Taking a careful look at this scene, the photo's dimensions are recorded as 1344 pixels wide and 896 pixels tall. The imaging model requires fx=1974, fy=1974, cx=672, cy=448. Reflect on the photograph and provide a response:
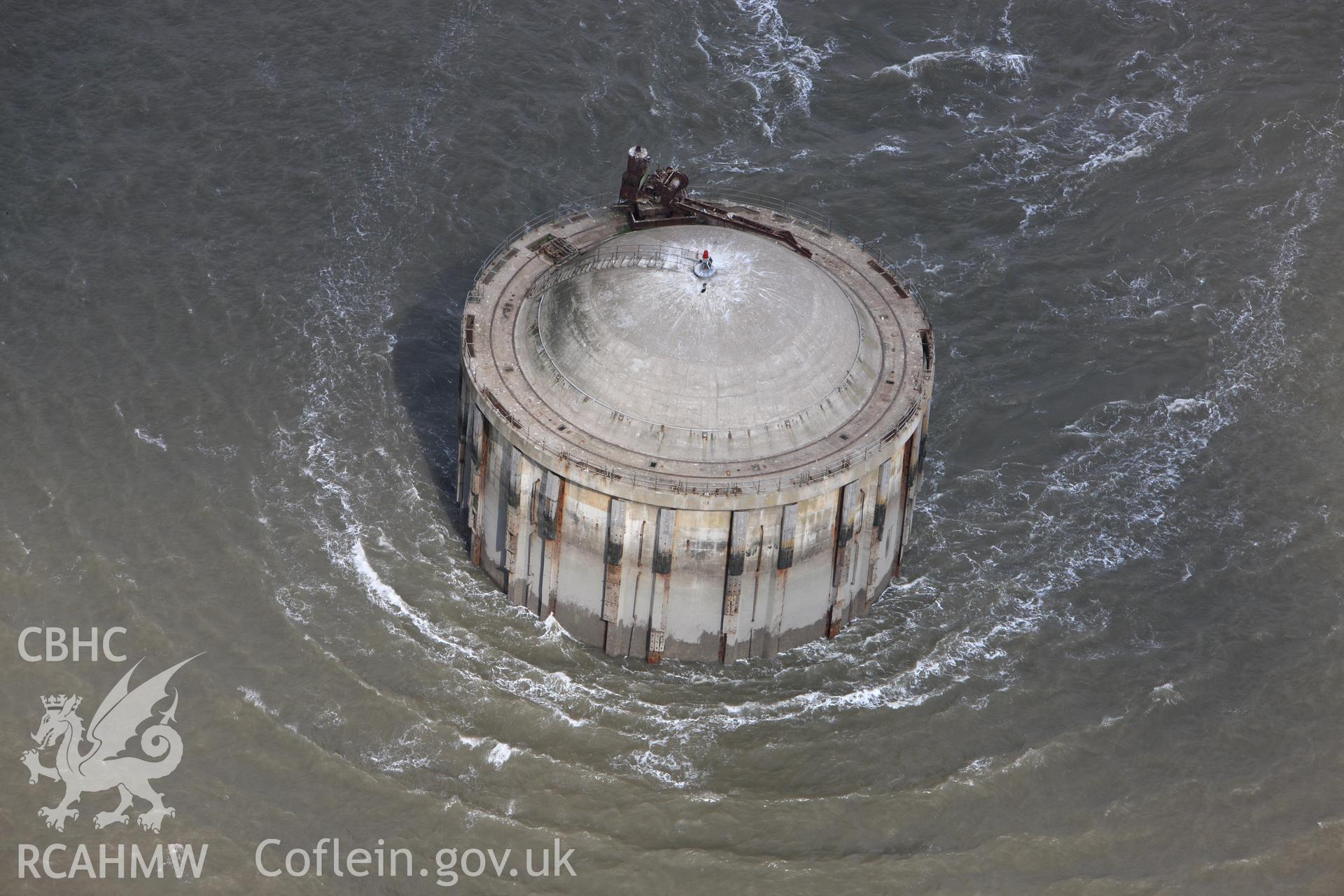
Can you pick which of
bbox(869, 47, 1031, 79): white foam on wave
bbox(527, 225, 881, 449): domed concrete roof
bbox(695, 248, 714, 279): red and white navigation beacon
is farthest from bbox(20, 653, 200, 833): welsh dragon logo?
bbox(869, 47, 1031, 79): white foam on wave

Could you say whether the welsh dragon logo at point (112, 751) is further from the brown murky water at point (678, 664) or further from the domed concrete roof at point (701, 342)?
the domed concrete roof at point (701, 342)

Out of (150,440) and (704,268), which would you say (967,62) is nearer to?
(704,268)

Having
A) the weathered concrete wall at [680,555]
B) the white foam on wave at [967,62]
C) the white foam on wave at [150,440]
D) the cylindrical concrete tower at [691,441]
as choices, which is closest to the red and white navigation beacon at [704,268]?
the cylindrical concrete tower at [691,441]

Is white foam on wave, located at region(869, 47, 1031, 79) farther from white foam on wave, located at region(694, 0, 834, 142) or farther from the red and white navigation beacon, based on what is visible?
the red and white navigation beacon

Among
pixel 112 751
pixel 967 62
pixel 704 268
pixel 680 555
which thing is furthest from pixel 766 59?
pixel 112 751

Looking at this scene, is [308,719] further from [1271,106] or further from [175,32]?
[1271,106]

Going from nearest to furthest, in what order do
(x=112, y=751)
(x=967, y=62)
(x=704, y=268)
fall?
1. (x=112, y=751)
2. (x=704, y=268)
3. (x=967, y=62)
